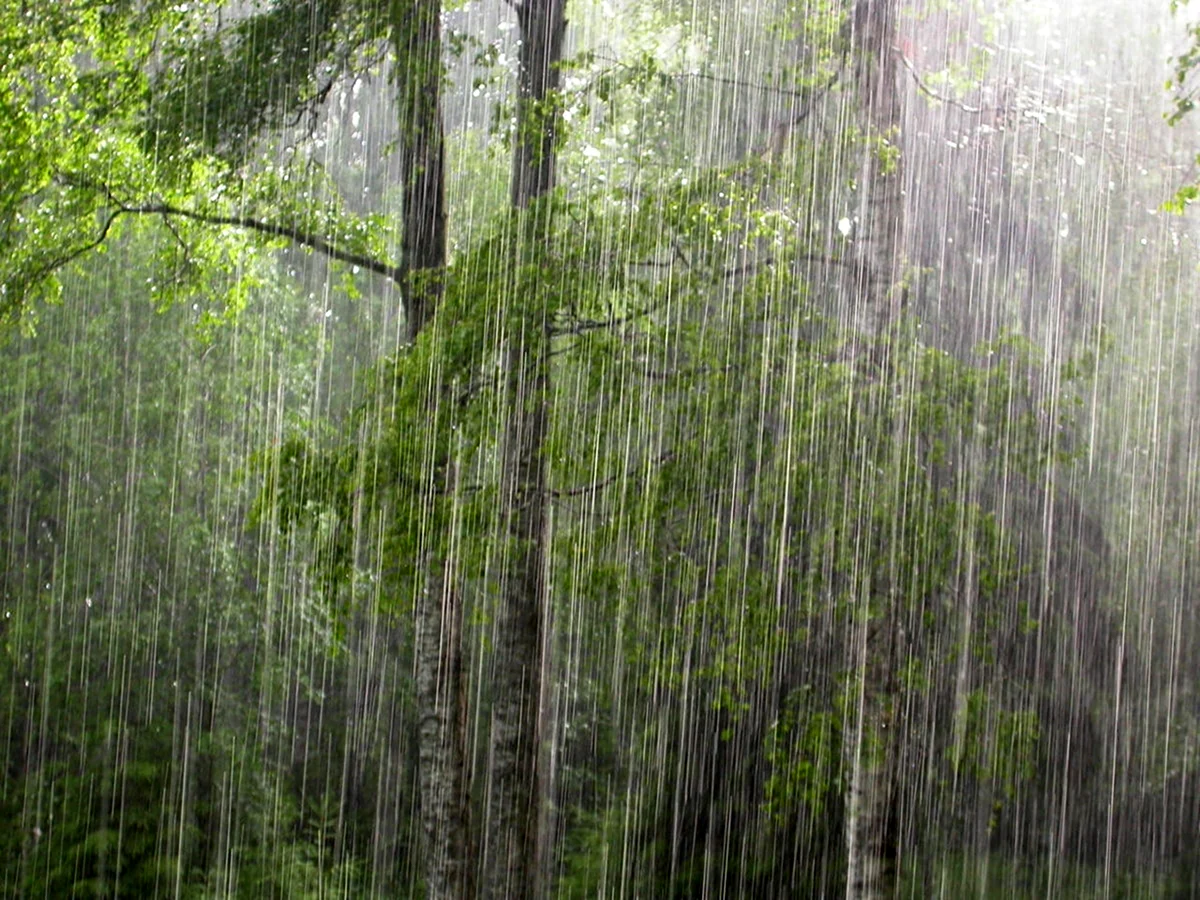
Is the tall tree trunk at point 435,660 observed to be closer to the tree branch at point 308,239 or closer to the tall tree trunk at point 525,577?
the tree branch at point 308,239

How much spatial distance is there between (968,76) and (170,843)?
1360 cm

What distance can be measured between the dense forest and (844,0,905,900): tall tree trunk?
3cm

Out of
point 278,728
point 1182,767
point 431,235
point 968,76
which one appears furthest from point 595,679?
point 968,76

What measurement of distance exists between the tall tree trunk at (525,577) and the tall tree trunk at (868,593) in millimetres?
2213

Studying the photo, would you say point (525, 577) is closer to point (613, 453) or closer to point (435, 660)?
point (435, 660)

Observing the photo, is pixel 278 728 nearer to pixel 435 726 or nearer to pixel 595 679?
pixel 595 679

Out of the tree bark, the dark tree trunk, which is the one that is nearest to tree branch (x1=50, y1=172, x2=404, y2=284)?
the dark tree trunk

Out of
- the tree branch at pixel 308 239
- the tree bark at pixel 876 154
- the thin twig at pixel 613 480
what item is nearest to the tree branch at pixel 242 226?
Answer: the tree branch at pixel 308 239

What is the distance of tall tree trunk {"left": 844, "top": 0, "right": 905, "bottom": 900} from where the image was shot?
28.7ft

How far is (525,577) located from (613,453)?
1654 mm

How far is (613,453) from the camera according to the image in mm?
9453

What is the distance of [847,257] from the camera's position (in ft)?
34.6

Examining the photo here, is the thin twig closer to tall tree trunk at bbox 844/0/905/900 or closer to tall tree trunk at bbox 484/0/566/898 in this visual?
tall tree trunk at bbox 484/0/566/898

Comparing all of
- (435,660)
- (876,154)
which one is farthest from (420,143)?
(435,660)
